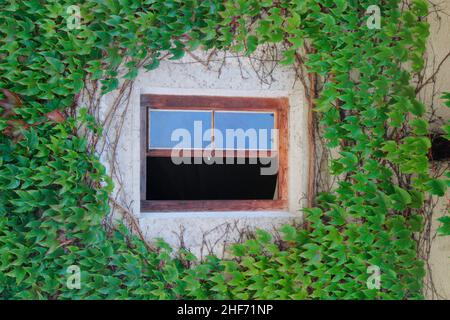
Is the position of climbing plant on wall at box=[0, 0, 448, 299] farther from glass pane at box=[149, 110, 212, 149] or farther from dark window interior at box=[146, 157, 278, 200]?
dark window interior at box=[146, 157, 278, 200]

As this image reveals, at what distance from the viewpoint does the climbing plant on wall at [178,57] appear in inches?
86.7

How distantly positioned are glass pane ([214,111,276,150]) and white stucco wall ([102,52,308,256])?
15 centimetres

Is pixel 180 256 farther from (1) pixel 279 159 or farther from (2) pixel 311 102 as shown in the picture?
(2) pixel 311 102

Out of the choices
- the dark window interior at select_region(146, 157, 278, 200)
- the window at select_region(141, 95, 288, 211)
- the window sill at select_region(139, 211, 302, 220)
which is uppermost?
the window at select_region(141, 95, 288, 211)

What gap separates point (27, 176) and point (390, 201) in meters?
1.84

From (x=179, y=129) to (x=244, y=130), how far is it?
1.24 ft

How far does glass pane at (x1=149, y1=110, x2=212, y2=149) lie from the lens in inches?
101

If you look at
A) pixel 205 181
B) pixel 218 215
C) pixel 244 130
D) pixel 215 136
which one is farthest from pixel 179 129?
pixel 205 181

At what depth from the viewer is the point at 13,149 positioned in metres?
2.20

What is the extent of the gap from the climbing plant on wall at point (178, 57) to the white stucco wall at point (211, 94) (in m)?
0.08

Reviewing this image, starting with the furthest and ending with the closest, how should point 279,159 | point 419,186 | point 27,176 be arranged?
1. point 279,159
2. point 419,186
3. point 27,176

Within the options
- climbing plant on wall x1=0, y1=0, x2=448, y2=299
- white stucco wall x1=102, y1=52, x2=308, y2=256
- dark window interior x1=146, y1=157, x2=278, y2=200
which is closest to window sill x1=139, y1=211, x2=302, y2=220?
white stucco wall x1=102, y1=52, x2=308, y2=256
